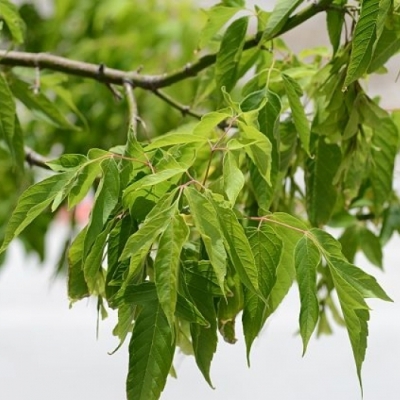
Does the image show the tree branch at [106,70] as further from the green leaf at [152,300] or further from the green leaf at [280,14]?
the green leaf at [152,300]

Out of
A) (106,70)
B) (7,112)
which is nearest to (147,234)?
(7,112)

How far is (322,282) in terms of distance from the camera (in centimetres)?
83

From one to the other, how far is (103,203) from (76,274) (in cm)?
6

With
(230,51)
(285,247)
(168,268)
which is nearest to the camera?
(168,268)

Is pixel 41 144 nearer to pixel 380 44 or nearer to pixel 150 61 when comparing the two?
pixel 150 61

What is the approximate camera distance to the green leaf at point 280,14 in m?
0.62

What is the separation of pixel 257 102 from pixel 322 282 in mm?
252

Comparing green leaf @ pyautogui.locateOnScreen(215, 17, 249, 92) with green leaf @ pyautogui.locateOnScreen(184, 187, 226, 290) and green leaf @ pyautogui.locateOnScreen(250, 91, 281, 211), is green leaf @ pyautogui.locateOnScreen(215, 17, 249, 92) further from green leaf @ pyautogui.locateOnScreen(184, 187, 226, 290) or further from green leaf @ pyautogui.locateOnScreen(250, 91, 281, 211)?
green leaf @ pyautogui.locateOnScreen(184, 187, 226, 290)

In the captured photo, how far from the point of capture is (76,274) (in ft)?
1.86

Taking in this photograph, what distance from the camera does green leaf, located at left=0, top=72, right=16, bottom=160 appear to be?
692mm

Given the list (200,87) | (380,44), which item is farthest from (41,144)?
(380,44)

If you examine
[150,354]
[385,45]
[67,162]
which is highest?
[385,45]

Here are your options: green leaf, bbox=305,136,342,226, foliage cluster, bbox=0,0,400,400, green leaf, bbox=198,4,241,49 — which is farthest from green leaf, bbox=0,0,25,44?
green leaf, bbox=305,136,342,226

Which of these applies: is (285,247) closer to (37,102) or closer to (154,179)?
(154,179)
